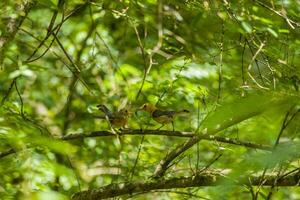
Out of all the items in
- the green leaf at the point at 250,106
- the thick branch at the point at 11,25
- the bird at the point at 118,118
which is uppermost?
the thick branch at the point at 11,25

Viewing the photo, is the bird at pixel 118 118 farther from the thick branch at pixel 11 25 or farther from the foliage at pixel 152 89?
the thick branch at pixel 11 25

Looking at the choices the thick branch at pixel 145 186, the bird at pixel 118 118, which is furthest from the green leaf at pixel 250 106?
the bird at pixel 118 118

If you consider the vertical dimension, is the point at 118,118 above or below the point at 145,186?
above

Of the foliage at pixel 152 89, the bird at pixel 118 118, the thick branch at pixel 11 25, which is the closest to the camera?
the foliage at pixel 152 89

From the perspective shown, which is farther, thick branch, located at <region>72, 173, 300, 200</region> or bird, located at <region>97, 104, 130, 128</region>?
bird, located at <region>97, 104, 130, 128</region>

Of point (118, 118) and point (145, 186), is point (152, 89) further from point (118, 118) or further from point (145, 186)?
point (145, 186)

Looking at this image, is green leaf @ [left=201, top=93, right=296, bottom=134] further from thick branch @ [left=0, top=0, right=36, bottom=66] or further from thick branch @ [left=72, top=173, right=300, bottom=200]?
thick branch @ [left=0, top=0, right=36, bottom=66]

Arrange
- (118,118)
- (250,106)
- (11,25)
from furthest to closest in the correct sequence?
1. (118,118)
2. (11,25)
3. (250,106)

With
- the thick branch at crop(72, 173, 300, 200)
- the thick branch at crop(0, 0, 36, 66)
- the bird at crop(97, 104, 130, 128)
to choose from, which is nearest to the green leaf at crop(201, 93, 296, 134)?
the thick branch at crop(72, 173, 300, 200)

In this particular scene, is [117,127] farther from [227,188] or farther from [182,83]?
[227,188]

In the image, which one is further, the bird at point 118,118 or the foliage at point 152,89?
the bird at point 118,118

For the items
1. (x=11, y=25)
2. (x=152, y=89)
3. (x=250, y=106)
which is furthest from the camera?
(x=152, y=89)

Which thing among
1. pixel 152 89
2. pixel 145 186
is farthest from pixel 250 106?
pixel 152 89

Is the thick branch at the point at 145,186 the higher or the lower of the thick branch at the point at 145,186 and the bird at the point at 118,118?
the lower
